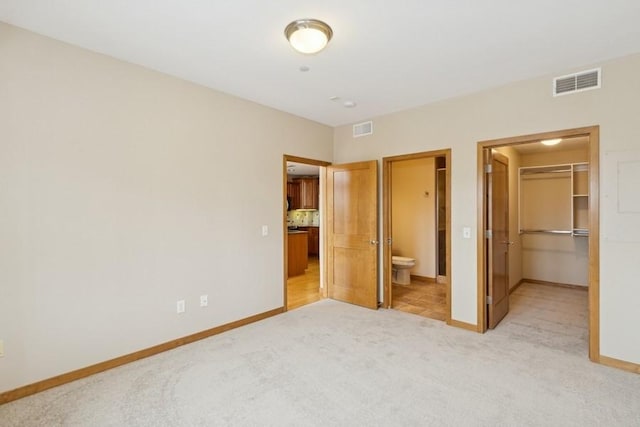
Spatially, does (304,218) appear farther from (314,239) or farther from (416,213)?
(416,213)

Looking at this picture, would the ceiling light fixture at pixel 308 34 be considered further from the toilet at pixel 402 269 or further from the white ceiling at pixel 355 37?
the toilet at pixel 402 269

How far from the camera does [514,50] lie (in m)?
2.58

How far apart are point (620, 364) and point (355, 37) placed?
3.56 metres

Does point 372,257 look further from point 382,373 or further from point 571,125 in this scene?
point 571,125

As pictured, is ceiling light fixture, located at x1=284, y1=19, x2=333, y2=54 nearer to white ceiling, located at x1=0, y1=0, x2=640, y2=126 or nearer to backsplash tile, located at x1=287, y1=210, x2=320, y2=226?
white ceiling, located at x1=0, y1=0, x2=640, y2=126

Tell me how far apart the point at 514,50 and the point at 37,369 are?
459cm

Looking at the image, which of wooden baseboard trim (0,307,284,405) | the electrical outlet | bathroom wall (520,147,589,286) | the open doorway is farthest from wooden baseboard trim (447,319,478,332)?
bathroom wall (520,147,589,286)

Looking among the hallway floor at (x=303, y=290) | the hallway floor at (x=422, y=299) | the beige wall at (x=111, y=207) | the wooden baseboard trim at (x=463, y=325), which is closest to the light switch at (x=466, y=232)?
the wooden baseboard trim at (x=463, y=325)

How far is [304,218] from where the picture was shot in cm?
966

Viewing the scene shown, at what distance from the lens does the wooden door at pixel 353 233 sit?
4.30 m

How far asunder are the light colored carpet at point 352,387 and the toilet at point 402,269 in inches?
90.3

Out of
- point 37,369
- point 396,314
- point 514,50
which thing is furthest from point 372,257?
point 37,369

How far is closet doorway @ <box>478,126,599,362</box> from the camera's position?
3.51 m

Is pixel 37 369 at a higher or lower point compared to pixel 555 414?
higher
